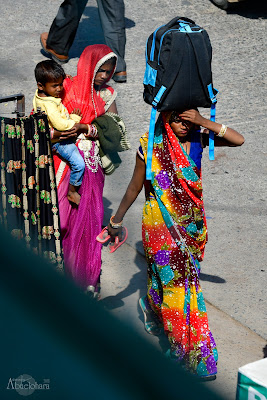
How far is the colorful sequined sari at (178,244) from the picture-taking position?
4.10 m

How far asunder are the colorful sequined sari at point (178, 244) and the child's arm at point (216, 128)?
0.47 ft

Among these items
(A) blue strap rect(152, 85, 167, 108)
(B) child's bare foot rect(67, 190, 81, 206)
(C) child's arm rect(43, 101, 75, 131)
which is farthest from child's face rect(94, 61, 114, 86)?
(A) blue strap rect(152, 85, 167, 108)

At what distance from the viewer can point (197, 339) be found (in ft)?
13.8

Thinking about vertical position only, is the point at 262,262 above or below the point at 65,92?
below

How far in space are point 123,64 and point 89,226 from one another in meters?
3.49

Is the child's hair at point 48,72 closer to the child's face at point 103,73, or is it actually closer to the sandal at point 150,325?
the child's face at point 103,73

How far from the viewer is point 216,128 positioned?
4.07m

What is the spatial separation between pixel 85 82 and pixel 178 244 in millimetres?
1231

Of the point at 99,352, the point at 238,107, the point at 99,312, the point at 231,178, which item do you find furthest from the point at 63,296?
the point at 238,107

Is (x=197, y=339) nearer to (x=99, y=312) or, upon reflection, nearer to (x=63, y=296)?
(x=99, y=312)

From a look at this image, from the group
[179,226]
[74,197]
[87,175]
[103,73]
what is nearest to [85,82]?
[103,73]

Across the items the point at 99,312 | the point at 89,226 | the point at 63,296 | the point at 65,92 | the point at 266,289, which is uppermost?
the point at 65,92

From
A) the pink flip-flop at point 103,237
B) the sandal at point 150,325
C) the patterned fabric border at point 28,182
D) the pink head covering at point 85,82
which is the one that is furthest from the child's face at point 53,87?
the sandal at point 150,325

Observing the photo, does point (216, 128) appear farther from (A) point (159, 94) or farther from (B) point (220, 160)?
(B) point (220, 160)
